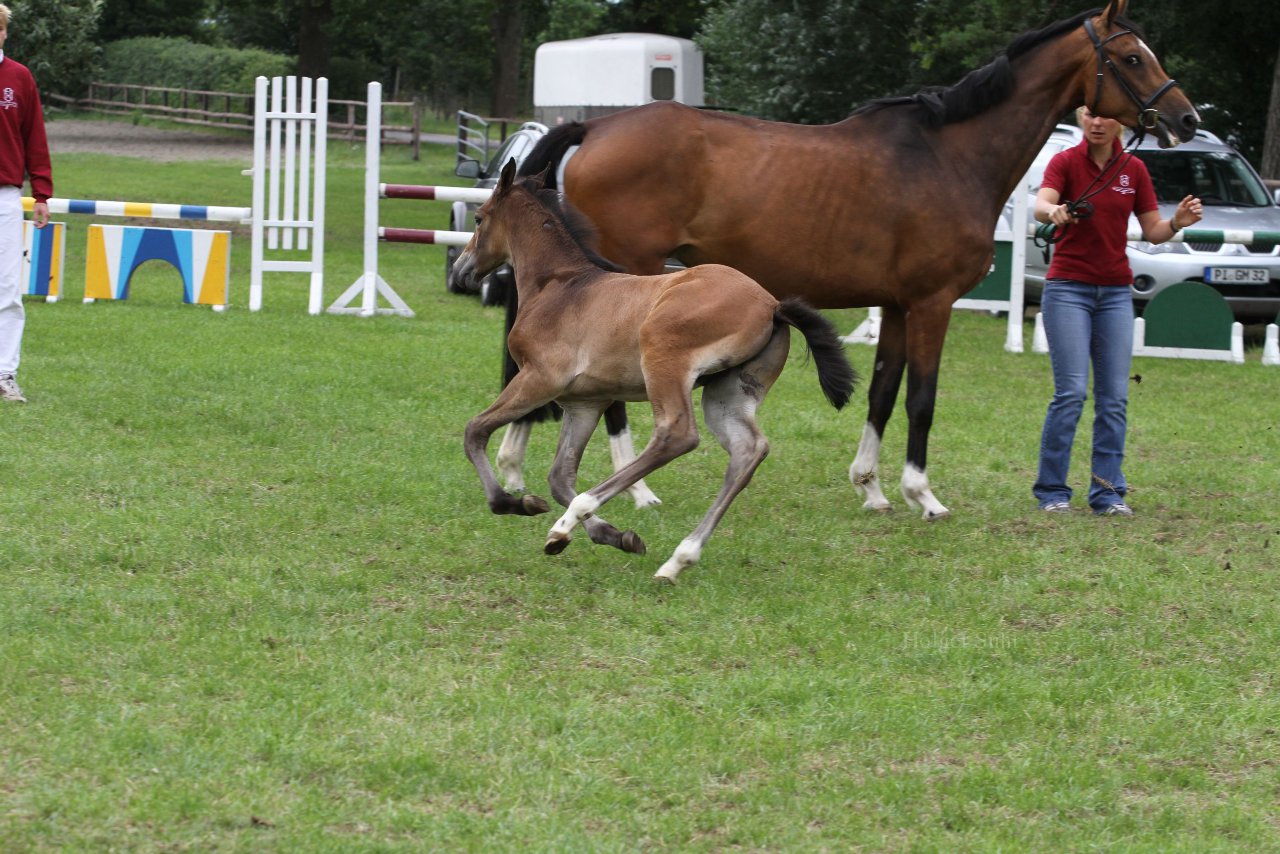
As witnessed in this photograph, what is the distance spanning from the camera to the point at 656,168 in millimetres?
7387

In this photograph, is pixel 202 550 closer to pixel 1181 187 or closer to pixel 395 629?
pixel 395 629

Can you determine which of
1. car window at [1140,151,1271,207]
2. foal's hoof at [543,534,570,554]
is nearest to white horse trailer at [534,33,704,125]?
car window at [1140,151,1271,207]

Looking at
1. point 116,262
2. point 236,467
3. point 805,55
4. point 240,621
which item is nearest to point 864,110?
point 236,467

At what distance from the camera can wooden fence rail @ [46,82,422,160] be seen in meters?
47.8

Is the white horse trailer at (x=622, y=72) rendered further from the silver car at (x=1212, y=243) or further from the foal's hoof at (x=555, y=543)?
the foal's hoof at (x=555, y=543)

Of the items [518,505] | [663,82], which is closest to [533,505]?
[518,505]

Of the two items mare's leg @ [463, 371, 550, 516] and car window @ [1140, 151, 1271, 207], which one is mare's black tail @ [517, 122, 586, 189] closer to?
mare's leg @ [463, 371, 550, 516]

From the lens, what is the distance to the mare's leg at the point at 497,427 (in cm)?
616

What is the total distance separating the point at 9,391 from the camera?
29.6ft

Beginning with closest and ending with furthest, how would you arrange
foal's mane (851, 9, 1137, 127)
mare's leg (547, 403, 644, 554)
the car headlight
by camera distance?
1. mare's leg (547, 403, 644, 554)
2. foal's mane (851, 9, 1137, 127)
3. the car headlight

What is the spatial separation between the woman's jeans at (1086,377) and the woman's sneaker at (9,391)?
5.91 m

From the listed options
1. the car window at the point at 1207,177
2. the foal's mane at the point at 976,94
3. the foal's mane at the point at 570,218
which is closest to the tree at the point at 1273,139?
the car window at the point at 1207,177

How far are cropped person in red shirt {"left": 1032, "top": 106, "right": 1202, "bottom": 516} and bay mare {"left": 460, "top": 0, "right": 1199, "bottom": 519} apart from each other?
0.23m

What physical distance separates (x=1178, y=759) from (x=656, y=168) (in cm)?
396
